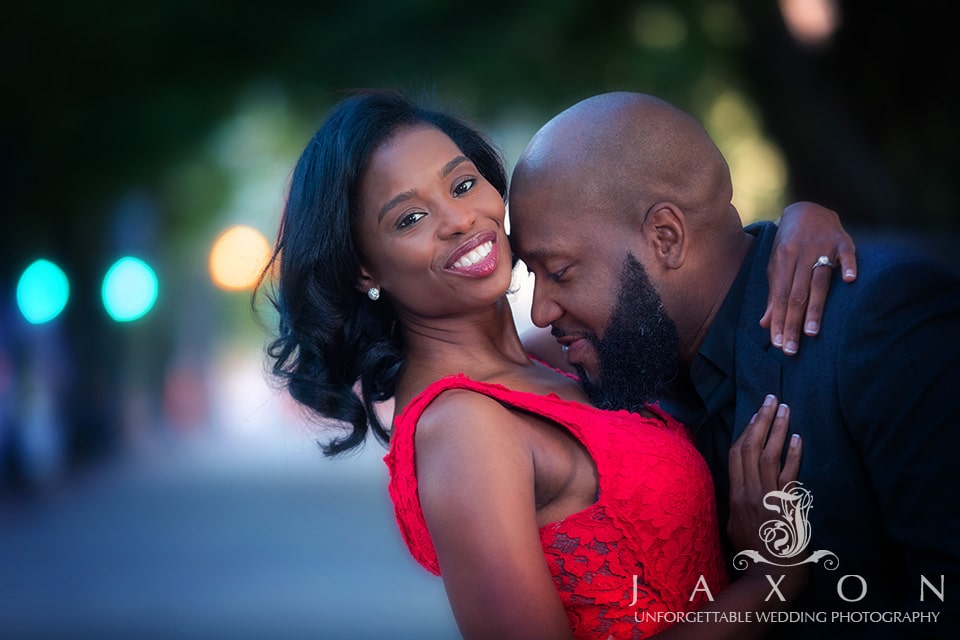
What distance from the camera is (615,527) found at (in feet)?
10.2

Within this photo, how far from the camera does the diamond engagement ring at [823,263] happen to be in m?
3.14

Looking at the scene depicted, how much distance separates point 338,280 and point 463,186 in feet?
1.50

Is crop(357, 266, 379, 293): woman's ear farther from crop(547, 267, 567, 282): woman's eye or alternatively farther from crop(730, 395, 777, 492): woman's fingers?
crop(730, 395, 777, 492): woman's fingers

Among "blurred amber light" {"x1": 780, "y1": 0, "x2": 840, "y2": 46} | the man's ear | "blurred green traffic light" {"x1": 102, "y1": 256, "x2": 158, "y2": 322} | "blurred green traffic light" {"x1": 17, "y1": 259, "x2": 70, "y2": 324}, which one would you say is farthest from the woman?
"blurred amber light" {"x1": 780, "y1": 0, "x2": 840, "y2": 46}

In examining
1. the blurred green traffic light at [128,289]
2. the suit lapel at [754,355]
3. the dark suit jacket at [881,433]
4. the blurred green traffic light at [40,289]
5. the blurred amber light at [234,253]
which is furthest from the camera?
the blurred amber light at [234,253]

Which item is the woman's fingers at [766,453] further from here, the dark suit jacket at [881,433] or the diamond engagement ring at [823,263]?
the diamond engagement ring at [823,263]

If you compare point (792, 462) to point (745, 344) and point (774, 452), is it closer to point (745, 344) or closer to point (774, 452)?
point (774, 452)

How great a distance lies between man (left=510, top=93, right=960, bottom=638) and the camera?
2.82 metres

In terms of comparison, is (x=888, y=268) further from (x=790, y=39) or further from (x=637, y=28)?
(x=637, y=28)

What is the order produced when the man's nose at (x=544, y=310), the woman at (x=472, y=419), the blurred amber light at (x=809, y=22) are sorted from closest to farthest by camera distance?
1. the woman at (x=472, y=419)
2. the man's nose at (x=544, y=310)
3. the blurred amber light at (x=809, y=22)

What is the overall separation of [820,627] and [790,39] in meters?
9.18

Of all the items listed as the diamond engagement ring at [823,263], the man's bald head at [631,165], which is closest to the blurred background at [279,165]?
the man's bald head at [631,165]

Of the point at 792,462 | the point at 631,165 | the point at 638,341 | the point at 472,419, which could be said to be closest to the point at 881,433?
the point at 792,462

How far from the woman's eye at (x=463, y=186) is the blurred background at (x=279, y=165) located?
0.61 metres
